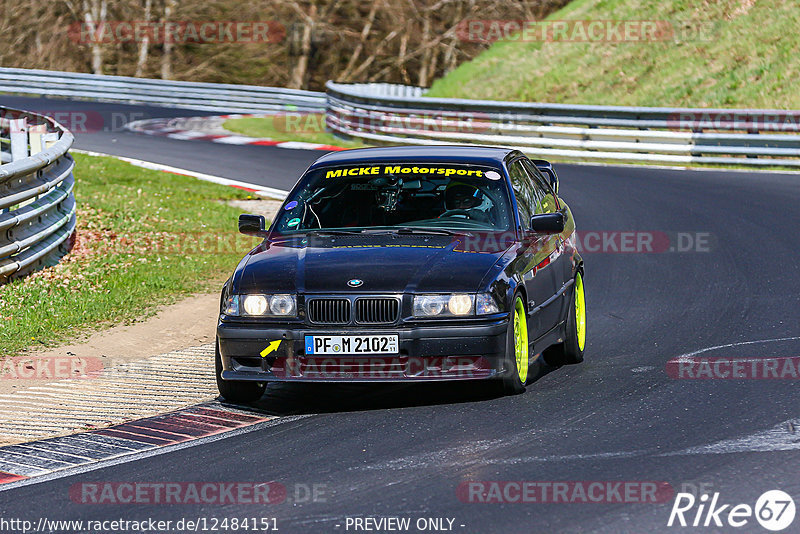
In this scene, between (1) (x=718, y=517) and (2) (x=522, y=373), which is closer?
(1) (x=718, y=517)

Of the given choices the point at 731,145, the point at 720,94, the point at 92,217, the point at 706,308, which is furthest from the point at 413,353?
the point at 720,94

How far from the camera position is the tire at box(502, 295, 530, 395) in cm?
762

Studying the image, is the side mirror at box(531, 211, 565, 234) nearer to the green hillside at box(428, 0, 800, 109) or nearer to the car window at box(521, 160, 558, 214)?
the car window at box(521, 160, 558, 214)

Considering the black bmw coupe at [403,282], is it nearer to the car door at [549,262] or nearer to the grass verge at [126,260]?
the car door at [549,262]

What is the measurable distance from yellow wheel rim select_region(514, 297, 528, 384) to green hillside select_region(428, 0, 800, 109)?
832 inches

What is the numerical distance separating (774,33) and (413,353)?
85.1 ft

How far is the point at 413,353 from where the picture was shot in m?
7.43

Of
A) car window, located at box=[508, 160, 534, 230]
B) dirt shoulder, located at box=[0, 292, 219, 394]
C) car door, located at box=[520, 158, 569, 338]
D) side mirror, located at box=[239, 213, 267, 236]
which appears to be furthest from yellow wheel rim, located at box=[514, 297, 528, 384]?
dirt shoulder, located at box=[0, 292, 219, 394]

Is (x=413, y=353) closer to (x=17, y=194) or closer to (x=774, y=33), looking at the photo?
(x=17, y=194)

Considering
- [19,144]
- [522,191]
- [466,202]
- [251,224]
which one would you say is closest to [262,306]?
[251,224]

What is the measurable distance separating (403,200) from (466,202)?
0.44m

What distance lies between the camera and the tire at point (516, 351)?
7.62 meters

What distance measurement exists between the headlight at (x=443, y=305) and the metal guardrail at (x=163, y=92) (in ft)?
100

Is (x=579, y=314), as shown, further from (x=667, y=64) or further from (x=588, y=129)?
(x=667, y=64)
